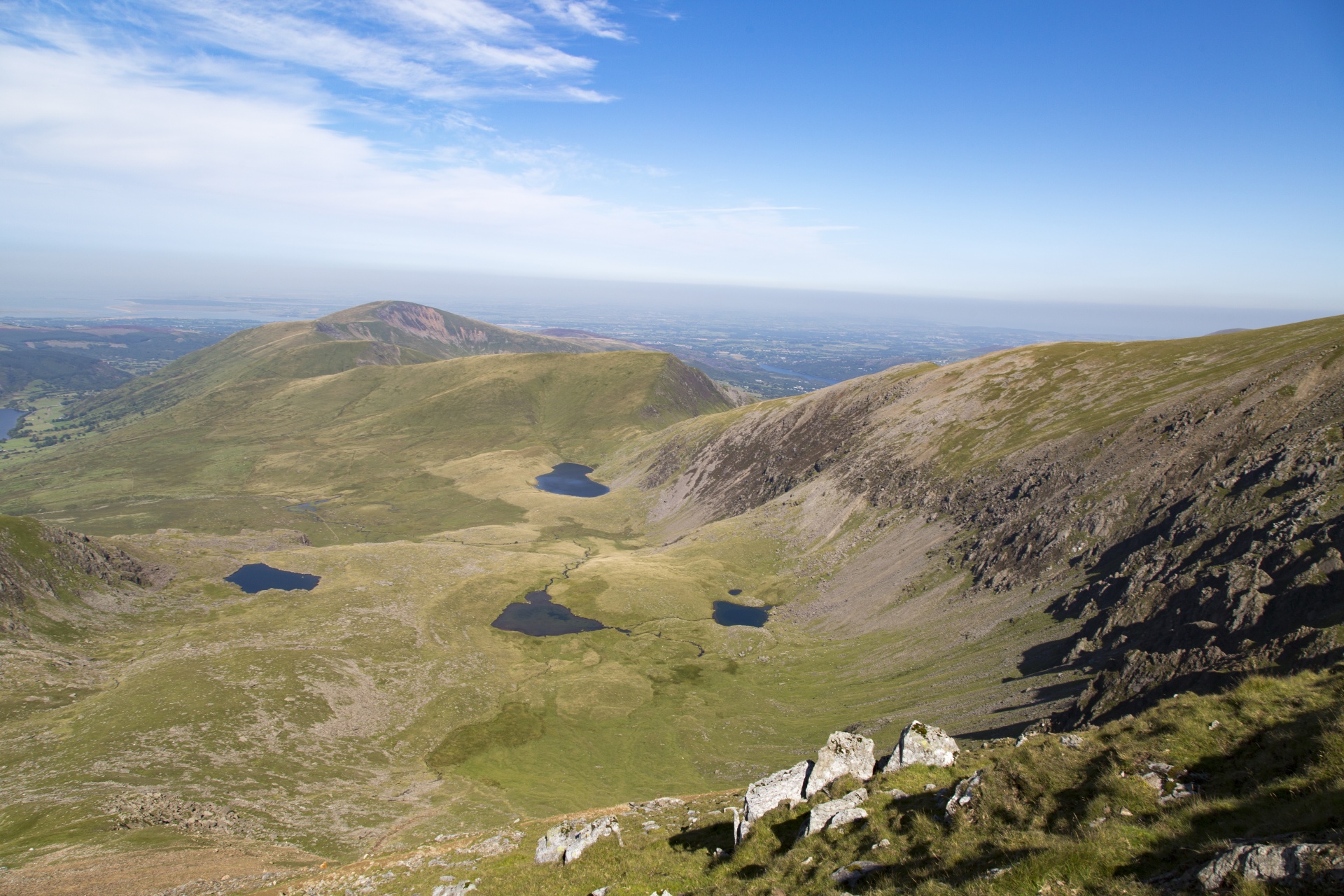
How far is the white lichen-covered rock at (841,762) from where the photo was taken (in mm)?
29750

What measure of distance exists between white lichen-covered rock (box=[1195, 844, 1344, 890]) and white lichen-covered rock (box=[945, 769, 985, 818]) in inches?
374

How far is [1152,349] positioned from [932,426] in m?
54.7

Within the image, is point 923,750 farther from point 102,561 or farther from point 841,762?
point 102,561

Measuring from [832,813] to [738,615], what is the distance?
115228 millimetres

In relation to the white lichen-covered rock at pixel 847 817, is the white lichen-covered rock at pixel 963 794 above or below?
above

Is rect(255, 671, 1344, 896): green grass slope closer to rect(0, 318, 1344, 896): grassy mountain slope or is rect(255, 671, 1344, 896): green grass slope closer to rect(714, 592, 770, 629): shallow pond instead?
rect(0, 318, 1344, 896): grassy mountain slope

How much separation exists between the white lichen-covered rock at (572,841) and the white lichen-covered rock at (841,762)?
12217 mm

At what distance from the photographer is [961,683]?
89.2m

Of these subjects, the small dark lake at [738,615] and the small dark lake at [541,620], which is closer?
the small dark lake at [541,620]

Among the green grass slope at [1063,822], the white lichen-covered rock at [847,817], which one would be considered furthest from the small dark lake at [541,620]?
the white lichen-covered rock at [847,817]

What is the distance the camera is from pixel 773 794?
30.2 m

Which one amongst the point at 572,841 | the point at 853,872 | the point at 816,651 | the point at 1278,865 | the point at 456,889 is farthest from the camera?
the point at 816,651

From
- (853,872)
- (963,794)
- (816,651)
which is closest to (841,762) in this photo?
(963,794)

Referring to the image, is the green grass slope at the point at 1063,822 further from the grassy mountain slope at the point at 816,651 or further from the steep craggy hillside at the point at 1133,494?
the steep craggy hillside at the point at 1133,494
